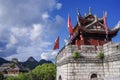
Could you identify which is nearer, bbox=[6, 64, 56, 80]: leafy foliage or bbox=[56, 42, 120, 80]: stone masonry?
bbox=[56, 42, 120, 80]: stone masonry

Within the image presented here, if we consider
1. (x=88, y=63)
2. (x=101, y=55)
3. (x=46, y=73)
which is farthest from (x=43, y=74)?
(x=101, y=55)

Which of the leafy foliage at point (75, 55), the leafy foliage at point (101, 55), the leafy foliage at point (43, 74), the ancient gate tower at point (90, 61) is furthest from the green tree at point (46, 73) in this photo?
the leafy foliage at point (75, 55)

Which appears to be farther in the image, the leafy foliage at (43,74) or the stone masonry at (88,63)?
the leafy foliage at (43,74)

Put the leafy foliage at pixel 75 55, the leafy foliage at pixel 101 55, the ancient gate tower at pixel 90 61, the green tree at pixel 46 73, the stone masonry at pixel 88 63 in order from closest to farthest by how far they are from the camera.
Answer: the ancient gate tower at pixel 90 61 → the stone masonry at pixel 88 63 → the leafy foliage at pixel 75 55 → the leafy foliage at pixel 101 55 → the green tree at pixel 46 73

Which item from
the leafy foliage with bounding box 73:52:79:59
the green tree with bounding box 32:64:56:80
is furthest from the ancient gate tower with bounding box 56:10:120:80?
the green tree with bounding box 32:64:56:80

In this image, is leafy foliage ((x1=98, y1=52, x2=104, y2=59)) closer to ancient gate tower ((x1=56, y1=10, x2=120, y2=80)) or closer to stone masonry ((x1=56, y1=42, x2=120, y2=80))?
ancient gate tower ((x1=56, y1=10, x2=120, y2=80))

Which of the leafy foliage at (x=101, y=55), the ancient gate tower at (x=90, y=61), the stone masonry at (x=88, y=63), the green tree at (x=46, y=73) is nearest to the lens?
the ancient gate tower at (x=90, y=61)

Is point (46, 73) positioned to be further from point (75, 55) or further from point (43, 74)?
point (75, 55)

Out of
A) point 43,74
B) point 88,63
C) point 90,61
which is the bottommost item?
point 88,63

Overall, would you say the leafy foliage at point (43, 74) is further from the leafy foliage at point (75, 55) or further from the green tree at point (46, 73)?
the leafy foliage at point (75, 55)

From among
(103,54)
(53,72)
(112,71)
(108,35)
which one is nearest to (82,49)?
(103,54)

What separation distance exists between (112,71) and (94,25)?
6975 millimetres

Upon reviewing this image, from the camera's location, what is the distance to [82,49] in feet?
68.3

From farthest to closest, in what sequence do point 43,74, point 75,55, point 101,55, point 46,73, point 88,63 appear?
1. point 43,74
2. point 46,73
3. point 101,55
4. point 88,63
5. point 75,55
